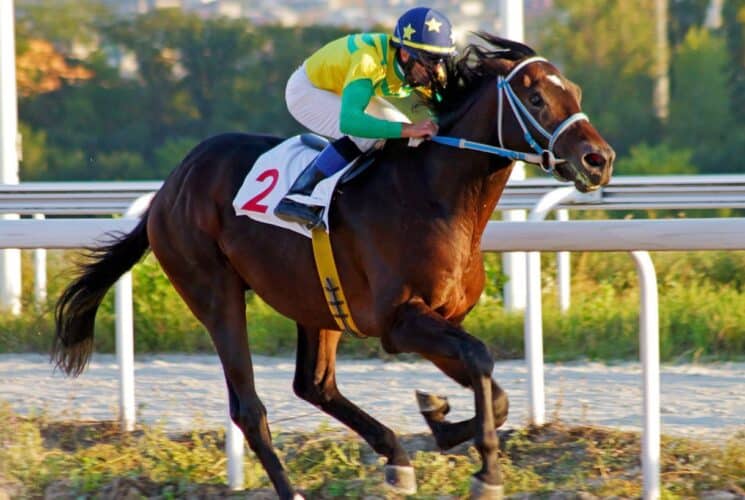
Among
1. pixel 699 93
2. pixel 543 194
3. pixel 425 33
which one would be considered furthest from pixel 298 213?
pixel 699 93

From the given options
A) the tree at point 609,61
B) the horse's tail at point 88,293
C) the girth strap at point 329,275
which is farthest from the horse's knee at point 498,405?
the tree at point 609,61

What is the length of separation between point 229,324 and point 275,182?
24.3 inches

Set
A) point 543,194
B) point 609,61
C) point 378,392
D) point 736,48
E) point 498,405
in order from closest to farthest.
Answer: point 498,405, point 378,392, point 543,194, point 609,61, point 736,48

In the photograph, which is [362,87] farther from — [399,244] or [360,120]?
[399,244]

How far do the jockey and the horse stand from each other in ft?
0.29

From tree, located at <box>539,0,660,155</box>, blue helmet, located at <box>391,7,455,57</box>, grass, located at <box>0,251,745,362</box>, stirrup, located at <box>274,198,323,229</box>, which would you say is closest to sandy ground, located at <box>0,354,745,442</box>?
grass, located at <box>0,251,745,362</box>

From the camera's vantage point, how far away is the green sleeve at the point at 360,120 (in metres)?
4.45

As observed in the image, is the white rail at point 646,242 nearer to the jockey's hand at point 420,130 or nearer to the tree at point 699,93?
the jockey's hand at point 420,130

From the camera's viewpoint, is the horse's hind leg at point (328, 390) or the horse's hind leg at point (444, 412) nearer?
the horse's hind leg at point (444, 412)

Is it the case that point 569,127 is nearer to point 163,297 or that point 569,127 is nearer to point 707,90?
point 163,297

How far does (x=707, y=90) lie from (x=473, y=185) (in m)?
14.5

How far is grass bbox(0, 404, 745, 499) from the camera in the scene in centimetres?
464

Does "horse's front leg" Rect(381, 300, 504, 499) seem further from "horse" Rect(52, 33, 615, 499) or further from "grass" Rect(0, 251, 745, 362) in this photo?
"grass" Rect(0, 251, 745, 362)

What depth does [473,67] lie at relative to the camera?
15.1 feet
